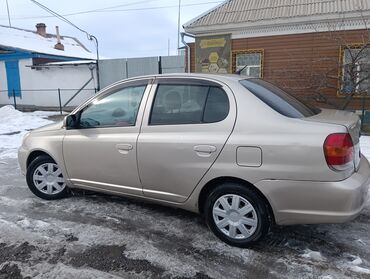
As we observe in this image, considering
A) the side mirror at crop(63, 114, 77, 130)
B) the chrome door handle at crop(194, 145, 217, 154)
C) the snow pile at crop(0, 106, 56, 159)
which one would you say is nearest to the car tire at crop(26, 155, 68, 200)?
the side mirror at crop(63, 114, 77, 130)

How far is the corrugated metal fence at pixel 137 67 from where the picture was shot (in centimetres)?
1581

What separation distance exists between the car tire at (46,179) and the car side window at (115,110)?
866mm

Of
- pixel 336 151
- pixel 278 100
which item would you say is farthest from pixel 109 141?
pixel 336 151

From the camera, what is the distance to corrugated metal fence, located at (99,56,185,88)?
51.9ft

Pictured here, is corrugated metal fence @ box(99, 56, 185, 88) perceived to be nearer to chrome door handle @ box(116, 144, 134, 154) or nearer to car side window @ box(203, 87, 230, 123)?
chrome door handle @ box(116, 144, 134, 154)

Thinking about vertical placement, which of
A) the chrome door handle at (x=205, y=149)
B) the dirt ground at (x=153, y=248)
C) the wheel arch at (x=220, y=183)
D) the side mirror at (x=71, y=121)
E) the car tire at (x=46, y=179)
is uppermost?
the side mirror at (x=71, y=121)

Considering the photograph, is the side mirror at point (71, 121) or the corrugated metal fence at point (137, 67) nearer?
the side mirror at point (71, 121)

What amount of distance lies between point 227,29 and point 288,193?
1101cm

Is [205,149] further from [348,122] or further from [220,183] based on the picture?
[348,122]

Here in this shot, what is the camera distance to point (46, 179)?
473cm

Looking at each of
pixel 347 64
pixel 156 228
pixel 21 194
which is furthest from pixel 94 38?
pixel 156 228

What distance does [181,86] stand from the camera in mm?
3686

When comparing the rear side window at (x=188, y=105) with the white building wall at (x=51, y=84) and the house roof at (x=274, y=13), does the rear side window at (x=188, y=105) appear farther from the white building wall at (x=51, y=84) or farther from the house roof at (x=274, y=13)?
the white building wall at (x=51, y=84)

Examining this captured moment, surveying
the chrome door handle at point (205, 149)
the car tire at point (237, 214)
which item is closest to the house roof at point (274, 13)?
the chrome door handle at point (205, 149)
